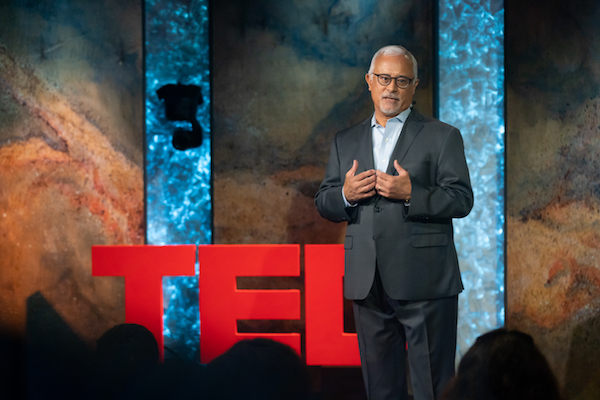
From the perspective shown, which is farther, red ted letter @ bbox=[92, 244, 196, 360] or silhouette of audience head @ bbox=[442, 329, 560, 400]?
red ted letter @ bbox=[92, 244, 196, 360]

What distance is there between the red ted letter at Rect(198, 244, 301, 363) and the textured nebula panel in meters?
0.63

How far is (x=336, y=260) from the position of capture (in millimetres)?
2438

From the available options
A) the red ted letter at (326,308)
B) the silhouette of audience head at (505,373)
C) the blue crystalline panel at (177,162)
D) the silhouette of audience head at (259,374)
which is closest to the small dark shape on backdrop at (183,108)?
the blue crystalline panel at (177,162)

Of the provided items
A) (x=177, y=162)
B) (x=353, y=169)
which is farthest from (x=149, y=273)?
(x=353, y=169)

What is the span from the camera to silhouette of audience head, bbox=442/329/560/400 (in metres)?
0.80

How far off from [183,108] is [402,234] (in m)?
1.61

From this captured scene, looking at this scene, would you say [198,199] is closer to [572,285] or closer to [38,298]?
[38,298]

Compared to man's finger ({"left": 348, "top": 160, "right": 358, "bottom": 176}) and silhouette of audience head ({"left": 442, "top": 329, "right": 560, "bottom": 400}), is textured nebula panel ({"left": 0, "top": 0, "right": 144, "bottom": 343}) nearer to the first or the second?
man's finger ({"left": 348, "top": 160, "right": 358, "bottom": 176})

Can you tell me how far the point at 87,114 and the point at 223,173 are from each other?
0.90 meters

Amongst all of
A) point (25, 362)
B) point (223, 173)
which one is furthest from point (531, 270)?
point (25, 362)

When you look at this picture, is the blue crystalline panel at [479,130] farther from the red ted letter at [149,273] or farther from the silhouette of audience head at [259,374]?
the silhouette of audience head at [259,374]

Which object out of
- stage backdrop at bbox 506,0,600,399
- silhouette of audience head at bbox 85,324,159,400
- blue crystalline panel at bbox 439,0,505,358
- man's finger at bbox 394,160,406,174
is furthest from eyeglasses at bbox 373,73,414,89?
silhouette of audience head at bbox 85,324,159,400

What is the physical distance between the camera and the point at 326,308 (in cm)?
245

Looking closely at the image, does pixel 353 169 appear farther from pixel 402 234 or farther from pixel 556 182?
pixel 556 182
